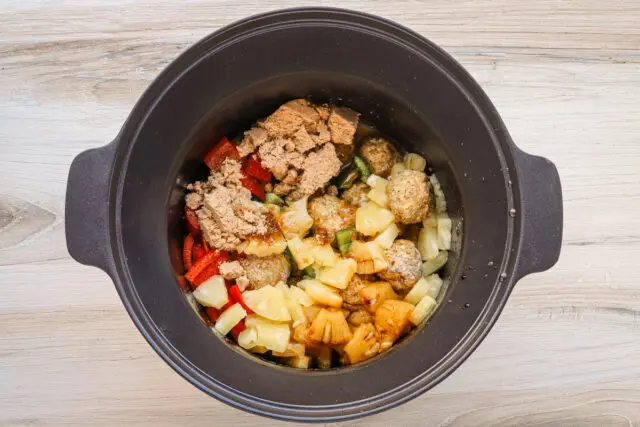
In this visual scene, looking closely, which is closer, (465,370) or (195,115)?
(195,115)

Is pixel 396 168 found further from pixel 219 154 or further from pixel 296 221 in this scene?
pixel 219 154

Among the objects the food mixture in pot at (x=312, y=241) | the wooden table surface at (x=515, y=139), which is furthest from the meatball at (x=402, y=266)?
the wooden table surface at (x=515, y=139)

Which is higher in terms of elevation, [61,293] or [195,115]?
[195,115]

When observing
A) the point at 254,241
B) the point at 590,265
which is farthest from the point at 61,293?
the point at 590,265

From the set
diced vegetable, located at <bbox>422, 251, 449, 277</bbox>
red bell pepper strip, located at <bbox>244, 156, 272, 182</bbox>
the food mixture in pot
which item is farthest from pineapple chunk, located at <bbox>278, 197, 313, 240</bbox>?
diced vegetable, located at <bbox>422, 251, 449, 277</bbox>

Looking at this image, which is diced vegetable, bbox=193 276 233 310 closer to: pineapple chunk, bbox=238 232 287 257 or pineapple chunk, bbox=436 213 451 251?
pineapple chunk, bbox=238 232 287 257

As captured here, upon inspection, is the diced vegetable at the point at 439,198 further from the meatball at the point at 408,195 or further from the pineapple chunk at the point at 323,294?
the pineapple chunk at the point at 323,294

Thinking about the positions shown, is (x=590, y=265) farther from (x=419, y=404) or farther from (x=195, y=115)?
(x=195, y=115)
